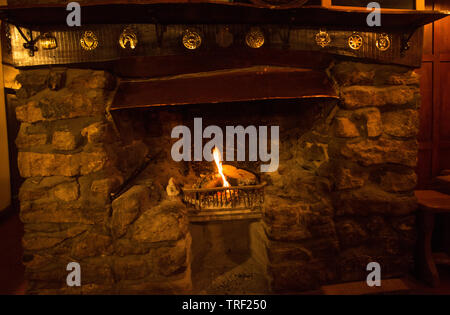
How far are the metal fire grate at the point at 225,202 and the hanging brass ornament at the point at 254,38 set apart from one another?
4.04ft

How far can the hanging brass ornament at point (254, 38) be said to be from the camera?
2064 millimetres

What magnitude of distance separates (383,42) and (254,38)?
44.6 inches

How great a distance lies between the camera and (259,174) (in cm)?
262

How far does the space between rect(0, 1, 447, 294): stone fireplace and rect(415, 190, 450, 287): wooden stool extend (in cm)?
8

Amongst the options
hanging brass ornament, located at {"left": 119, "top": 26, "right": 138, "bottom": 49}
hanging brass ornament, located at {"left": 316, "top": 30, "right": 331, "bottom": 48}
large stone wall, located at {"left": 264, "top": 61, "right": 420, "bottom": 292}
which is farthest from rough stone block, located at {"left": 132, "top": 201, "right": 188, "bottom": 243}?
hanging brass ornament, located at {"left": 316, "top": 30, "right": 331, "bottom": 48}

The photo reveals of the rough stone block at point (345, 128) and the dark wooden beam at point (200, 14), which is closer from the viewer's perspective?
the dark wooden beam at point (200, 14)

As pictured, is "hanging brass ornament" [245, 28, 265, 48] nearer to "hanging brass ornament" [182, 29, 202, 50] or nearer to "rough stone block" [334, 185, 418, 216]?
"hanging brass ornament" [182, 29, 202, 50]

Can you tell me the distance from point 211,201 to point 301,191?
2.83 ft

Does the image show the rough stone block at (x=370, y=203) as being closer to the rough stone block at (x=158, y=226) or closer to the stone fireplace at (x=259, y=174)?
the stone fireplace at (x=259, y=174)

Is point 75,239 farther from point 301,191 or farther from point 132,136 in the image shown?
point 301,191

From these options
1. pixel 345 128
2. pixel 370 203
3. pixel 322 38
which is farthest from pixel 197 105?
pixel 370 203

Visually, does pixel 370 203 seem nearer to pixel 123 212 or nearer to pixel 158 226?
pixel 158 226

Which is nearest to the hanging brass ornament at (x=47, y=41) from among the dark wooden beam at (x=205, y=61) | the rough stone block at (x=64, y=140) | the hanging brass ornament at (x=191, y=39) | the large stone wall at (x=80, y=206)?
the large stone wall at (x=80, y=206)

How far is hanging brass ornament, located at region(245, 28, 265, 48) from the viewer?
6.77ft
